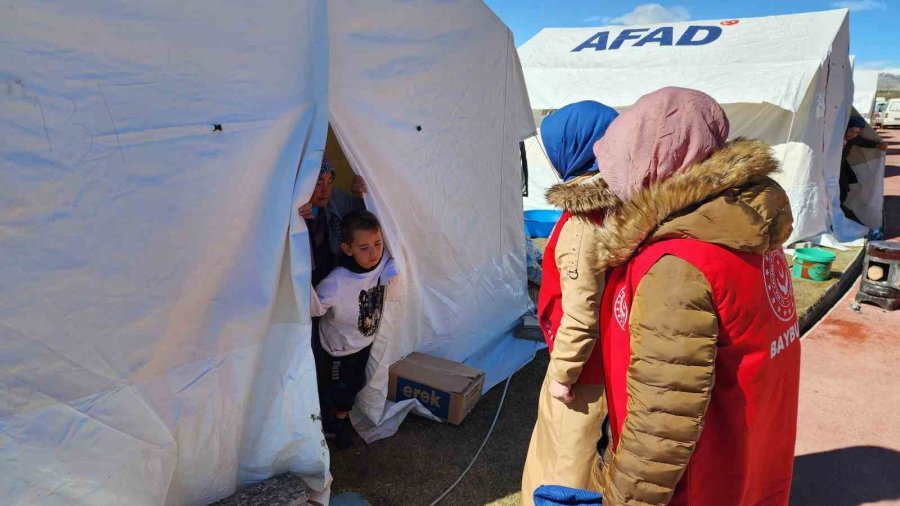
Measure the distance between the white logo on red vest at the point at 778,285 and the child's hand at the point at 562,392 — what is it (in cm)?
79

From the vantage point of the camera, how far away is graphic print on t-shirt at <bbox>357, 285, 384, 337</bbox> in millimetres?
A: 3010

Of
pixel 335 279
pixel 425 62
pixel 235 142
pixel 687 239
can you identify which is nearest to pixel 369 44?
pixel 425 62

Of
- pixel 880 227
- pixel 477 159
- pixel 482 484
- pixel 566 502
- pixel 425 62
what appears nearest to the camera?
pixel 566 502

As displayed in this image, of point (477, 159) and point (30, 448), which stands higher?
point (477, 159)

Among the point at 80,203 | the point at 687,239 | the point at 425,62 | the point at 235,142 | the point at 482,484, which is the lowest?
the point at 482,484

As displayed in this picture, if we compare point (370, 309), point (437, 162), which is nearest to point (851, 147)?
point (437, 162)

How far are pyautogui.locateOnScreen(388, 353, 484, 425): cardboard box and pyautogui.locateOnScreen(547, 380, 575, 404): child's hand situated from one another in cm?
135

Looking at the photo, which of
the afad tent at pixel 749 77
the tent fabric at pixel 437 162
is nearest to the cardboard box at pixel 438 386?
the tent fabric at pixel 437 162

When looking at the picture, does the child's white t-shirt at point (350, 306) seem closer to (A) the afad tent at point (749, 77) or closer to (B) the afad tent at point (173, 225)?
(B) the afad tent at point (173, 225)

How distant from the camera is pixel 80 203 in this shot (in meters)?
1.92

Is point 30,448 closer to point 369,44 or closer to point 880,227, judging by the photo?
point 369,44

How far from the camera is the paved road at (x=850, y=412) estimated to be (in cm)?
296

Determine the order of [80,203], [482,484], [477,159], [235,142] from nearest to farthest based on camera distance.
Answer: [80,203] < [235,142] < [482,484] < [477,159]

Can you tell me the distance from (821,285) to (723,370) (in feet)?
20.2
